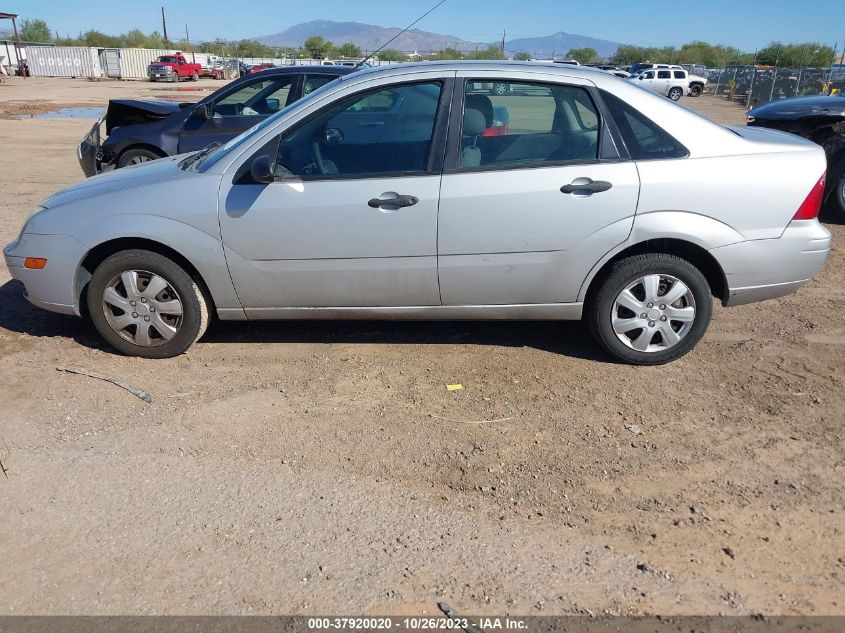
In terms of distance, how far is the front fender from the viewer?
14.8ft

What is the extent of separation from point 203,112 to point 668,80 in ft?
141

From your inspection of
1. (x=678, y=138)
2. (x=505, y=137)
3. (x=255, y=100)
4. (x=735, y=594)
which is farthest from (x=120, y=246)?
(x=255, y=100)

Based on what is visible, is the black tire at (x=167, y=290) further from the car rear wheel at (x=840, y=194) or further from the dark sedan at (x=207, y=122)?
the car rear wheel at (x=840, y=194)

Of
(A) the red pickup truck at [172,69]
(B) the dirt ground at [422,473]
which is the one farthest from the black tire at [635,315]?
(A) the red pickup truck at [172,69]

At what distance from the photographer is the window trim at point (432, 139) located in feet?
14.3

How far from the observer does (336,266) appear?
176 inches

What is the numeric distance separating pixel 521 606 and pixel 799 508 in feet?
4.82

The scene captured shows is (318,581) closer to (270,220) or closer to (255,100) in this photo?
(270,220)

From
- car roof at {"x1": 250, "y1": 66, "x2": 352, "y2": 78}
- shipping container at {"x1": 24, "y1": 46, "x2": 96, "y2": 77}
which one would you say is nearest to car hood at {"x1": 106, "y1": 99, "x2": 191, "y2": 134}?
car roof at {"x1": 250, "y1": 66, "x2": 352, "y2": 78}

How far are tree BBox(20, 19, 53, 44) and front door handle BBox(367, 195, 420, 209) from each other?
360 ft

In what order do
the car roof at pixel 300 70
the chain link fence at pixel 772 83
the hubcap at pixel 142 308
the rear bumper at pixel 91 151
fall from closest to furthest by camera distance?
1. the hubcap at pixel 142 308
2. the rear bumper at pixel 91 151
3. the car roof at pixel 300 70
4. the chain link fence at pixel 772 83

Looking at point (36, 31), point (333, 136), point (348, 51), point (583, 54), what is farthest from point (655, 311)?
point (36, 31)

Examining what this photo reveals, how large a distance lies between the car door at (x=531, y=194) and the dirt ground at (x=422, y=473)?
2.19ft

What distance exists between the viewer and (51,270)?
15.5 ft
